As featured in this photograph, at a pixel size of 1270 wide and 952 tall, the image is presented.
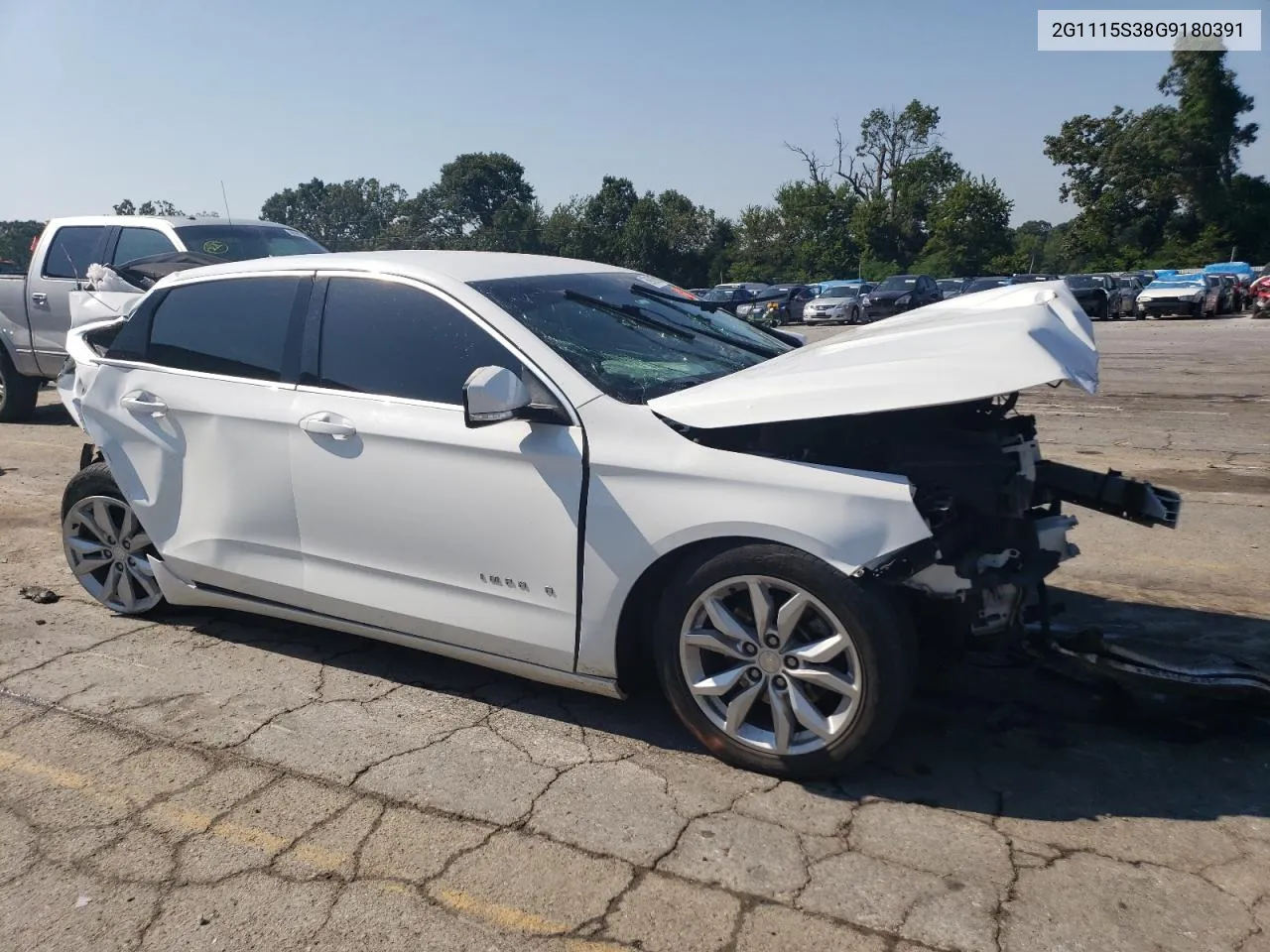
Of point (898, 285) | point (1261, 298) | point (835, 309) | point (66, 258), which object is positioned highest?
point (898, 285)

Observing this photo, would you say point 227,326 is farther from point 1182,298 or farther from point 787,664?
point 1182,298

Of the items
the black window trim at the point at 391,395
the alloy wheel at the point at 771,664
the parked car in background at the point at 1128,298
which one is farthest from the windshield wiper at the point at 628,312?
the parked car in background at the point at 1128,298

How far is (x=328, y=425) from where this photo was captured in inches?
153

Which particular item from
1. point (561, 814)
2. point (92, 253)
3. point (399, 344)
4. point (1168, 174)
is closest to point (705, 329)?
point (399, 344)

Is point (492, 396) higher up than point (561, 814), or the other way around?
point (492, 396)

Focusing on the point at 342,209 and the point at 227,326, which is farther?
the point at 342,209

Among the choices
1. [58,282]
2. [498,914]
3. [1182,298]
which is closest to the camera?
[498,914]

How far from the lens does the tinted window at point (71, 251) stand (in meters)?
10.1

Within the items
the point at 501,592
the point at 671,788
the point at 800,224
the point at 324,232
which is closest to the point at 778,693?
the point at 671,788

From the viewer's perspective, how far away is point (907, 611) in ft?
10.3

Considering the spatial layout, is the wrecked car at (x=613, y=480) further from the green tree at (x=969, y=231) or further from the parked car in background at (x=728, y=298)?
the green tree at (x=969, y=231)

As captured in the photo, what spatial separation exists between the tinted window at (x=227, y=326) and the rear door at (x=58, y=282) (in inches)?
256

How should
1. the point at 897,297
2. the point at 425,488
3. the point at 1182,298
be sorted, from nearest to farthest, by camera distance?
the point at 425,488 → the point at 1182,298 → the point at 897,297

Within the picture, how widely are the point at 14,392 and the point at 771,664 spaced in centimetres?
1054
